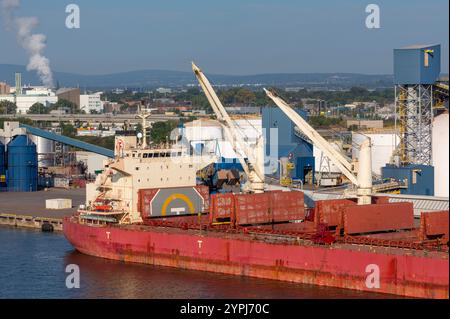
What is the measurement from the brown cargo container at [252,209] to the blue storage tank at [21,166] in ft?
110

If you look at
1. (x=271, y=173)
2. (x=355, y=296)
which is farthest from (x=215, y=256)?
(x=271, y=173)

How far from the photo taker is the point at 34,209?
63.7 meters

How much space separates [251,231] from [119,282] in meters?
5.84

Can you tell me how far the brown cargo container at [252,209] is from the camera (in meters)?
44.2

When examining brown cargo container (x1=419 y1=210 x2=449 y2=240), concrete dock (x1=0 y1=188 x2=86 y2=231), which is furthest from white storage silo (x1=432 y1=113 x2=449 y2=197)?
concrete dock (x1=0 y1=188 x2=86 y2=231)

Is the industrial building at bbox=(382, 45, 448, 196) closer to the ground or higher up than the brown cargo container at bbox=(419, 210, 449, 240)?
higher up

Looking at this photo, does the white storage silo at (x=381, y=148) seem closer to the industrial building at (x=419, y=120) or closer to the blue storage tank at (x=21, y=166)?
the industrial building at (x=419, y=120)

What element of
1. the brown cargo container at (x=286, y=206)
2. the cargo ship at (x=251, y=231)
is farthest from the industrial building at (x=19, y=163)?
the brown cargo container at (x=286, y=206)

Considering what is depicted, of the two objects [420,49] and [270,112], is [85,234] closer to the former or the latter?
[420,49]

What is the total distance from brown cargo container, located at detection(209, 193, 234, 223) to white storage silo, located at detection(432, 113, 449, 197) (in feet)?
45.4

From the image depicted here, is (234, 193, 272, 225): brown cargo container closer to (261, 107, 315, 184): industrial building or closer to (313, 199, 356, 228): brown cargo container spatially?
(313, 199, 356, 228): brown cargo container

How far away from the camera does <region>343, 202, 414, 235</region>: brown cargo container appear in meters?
41.4

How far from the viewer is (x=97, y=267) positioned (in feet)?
151

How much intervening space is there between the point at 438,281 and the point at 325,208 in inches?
290
